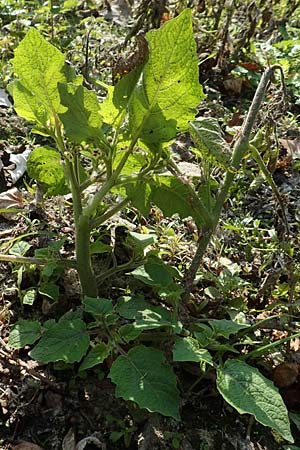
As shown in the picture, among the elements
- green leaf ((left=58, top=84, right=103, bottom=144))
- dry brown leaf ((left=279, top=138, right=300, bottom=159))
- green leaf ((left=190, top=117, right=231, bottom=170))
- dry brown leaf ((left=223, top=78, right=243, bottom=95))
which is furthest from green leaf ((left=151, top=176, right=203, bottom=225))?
dry brown leaf ((left=223, top=78, right=243, bottom=95))

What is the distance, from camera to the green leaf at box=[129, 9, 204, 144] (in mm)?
1455

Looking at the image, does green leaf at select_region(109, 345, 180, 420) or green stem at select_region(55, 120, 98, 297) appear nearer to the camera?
green leaf at select_region(109, 345, 180, 420)

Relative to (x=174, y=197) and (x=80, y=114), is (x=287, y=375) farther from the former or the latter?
(x=80, y=114)

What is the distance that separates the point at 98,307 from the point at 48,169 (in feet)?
1.68

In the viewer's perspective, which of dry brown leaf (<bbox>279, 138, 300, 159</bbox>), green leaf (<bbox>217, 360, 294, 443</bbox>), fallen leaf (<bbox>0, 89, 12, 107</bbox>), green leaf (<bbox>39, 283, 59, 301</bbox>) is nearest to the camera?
green leaf (<bbox>217, 360, 294, 443</bbox>)

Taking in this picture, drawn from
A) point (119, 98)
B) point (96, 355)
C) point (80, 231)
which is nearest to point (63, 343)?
point (96, 355)

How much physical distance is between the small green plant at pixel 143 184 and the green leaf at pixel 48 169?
123mm

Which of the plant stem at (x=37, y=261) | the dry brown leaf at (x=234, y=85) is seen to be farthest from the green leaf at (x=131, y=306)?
the dry brown leaf at (x=234, y=85)

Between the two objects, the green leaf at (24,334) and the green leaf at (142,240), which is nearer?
the green leaf at (24,334)

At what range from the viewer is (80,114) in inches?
60.1

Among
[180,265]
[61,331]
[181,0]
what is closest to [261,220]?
[180,265]

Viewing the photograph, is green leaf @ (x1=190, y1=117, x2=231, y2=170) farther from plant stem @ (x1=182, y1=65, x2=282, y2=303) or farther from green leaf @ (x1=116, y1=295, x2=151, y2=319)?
green leaf @ (x1=116, y1=295, x2=151, y2=319)

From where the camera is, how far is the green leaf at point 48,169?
6.04 feet

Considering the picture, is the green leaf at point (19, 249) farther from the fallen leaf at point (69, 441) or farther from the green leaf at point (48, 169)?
the fallen leaf at point (69, 441)
